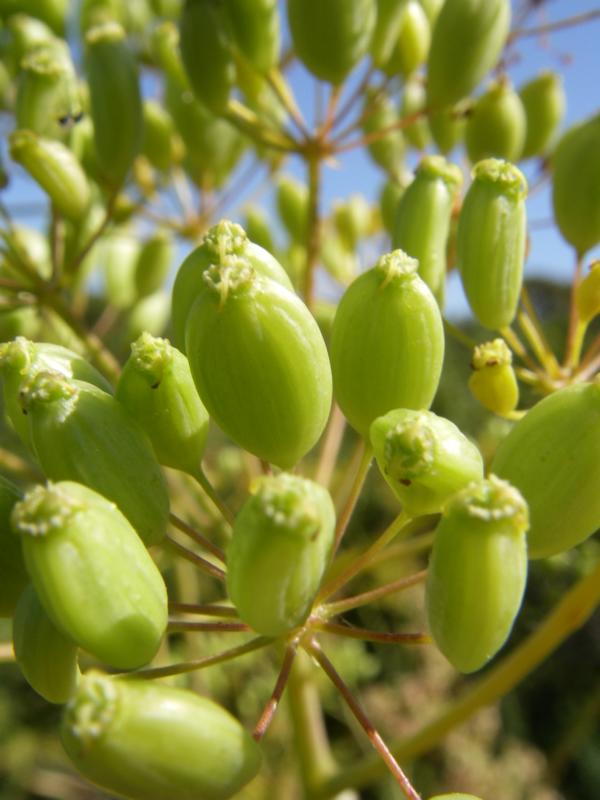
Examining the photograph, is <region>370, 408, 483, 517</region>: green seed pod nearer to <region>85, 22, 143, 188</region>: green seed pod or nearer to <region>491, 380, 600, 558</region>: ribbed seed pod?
<region>491, 380, 600, 558</region>: ribbed seed pod

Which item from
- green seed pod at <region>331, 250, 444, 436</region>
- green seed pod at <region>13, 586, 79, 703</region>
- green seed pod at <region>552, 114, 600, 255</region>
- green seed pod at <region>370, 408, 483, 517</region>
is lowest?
green seed pod at <region>13, 586, 79, 703</region>

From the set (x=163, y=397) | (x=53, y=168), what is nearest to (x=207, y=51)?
(x=53, y=168)

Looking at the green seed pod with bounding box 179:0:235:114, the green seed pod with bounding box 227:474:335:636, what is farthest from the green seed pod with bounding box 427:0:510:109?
the green seed pod with bounding box 227:474:335:636

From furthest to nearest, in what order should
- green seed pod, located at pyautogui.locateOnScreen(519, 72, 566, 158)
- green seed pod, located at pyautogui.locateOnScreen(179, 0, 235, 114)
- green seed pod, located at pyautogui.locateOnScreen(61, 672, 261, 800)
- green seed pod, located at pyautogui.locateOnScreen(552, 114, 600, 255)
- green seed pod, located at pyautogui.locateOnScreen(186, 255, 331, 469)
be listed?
green seed pod, located at pyautogui.locateOnScreen(519, 72, 566, 158) → green seed pod, located at pyautogui.locateOnScreen(179, 0, 235, 114) → green seed pod, located at pyautogui.locateOnScreen(552, 114, 600, 255) → green seed pod, located at pyautogui.locateOnScreen(186, 255, 331, 469) → green seed pod, located at pyautogui.locateOnScreen(61, 672, 261, 800)

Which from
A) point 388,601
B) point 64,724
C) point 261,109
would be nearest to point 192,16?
point 261,109

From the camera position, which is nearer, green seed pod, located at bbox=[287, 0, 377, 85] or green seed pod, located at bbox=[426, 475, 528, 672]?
green seed pod, located at bbox=[426, 475, 528, 672]

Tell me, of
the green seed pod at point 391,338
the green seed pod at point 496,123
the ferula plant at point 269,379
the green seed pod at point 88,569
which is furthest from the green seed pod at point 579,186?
the green seed pod at point 88,569

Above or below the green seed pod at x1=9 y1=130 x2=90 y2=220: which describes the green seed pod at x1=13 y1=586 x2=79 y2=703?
below

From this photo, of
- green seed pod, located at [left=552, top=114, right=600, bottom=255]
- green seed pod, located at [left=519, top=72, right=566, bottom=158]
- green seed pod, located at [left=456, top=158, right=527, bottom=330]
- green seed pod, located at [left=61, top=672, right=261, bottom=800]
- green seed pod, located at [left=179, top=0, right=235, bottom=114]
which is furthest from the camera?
green seed pod, located at [left=519, top=72, right=566, bottom=158]
